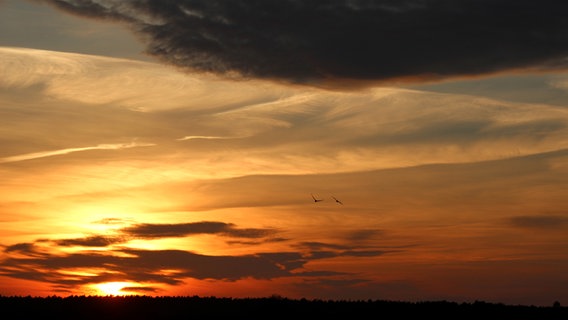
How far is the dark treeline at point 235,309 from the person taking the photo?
Result: 251 ft

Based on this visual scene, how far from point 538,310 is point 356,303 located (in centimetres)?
1738

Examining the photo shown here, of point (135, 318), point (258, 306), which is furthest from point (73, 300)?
point (258, 306)

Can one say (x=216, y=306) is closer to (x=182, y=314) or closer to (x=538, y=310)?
(x=182, y=314)

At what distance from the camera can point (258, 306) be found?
81250mm

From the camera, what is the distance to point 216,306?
8150 centimetres

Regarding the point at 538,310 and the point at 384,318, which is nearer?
the point at 384,318

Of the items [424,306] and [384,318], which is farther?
[424,306]

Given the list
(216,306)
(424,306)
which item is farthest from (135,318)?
(424,306)

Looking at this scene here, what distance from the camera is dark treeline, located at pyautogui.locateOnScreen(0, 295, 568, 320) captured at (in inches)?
3017

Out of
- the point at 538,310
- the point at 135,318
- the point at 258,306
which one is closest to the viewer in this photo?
the point at 135,318

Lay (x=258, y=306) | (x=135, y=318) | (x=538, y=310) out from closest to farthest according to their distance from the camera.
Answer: (x=135, y=318) → (x=258, y=306) → (x=538, y=310)

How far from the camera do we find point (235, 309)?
79.2m

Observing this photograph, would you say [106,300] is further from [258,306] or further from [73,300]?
[258,306]

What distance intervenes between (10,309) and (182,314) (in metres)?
15.1
